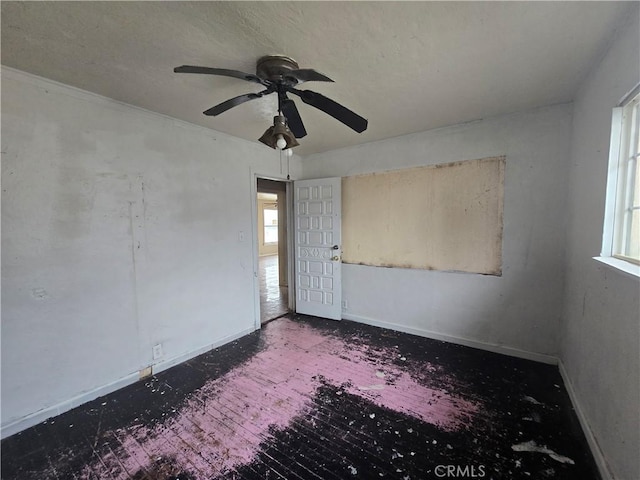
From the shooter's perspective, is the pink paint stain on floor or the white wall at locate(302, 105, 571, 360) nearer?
the pink paint stain on floor

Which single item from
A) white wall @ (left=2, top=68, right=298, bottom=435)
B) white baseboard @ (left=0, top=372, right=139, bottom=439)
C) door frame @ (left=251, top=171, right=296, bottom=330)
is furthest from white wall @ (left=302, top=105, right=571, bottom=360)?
white baseboard @ (left=0, top=372, right=139, bottom=439)

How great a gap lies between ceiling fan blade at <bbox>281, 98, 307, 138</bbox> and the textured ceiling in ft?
0.92

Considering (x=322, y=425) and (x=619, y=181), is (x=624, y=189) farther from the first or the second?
(x=322, y=425)

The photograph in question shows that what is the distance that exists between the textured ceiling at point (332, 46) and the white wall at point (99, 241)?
0.32 meters

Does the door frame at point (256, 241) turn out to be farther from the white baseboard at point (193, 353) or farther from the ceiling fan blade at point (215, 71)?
the ceiling fan blade at point (215, 71)

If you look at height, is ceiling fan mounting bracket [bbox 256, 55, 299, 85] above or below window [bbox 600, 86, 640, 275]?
above

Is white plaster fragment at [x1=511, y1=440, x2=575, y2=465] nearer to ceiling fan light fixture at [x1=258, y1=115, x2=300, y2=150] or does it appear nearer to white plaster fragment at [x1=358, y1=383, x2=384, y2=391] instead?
white plaster fragment at [x1=358, y1=383, x2=384, y2=391]

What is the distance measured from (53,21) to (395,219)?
319 cm

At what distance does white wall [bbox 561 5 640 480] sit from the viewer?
124 cm

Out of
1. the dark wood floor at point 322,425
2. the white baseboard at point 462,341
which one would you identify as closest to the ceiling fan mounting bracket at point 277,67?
the dark wood floor at point 322,425

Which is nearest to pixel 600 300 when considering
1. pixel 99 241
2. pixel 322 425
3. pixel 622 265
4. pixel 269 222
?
pixel 622 265

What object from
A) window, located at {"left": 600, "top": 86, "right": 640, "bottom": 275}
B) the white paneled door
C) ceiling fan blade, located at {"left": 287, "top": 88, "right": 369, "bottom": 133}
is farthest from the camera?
the white paneled door

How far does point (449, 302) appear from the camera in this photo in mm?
3082

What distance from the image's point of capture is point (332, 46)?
161 centimetres
